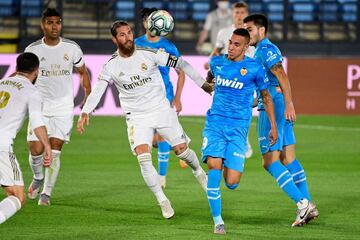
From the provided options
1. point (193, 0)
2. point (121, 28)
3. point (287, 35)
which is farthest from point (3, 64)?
→ point (121, 28)

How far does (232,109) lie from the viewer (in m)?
9.94

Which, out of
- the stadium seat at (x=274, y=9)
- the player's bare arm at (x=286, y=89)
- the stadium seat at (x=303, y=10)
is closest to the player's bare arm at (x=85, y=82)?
the player's bare arm at (x=286, y=89)

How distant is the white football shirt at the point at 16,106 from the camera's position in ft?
28.9

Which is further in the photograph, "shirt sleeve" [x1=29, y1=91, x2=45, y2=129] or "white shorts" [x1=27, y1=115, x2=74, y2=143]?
"white shorts" [x1=27, y1=115, x2=74, y2=143]

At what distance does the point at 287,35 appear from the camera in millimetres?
26922

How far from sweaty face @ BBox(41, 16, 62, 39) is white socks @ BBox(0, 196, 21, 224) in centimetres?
344

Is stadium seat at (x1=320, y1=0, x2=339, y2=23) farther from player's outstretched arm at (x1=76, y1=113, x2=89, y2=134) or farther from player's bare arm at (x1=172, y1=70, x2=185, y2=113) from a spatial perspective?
player's outstretched arm at (x1=76, y1=113, x2=89, y2=134)

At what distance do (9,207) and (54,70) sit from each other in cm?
356

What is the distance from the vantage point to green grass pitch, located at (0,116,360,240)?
9.73 metres

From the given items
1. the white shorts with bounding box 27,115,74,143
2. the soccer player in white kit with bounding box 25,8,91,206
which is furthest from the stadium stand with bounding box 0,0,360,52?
the white shorts with bounding box 27,115,74,143

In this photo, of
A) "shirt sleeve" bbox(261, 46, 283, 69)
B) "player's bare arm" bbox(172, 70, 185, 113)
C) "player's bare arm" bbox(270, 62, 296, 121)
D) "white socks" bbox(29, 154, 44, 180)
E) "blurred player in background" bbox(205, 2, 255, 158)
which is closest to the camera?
"player's bare arm" bbox(270, 62, 296, 121)

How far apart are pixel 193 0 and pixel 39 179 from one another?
1569cm

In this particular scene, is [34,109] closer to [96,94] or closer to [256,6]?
[96,94]

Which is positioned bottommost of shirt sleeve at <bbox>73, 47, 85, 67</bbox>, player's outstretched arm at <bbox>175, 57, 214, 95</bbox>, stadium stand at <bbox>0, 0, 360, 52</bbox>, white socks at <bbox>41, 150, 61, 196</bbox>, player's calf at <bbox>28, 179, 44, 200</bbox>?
stadium stand at <bbox>0, 0, 360, 52</bbox>
